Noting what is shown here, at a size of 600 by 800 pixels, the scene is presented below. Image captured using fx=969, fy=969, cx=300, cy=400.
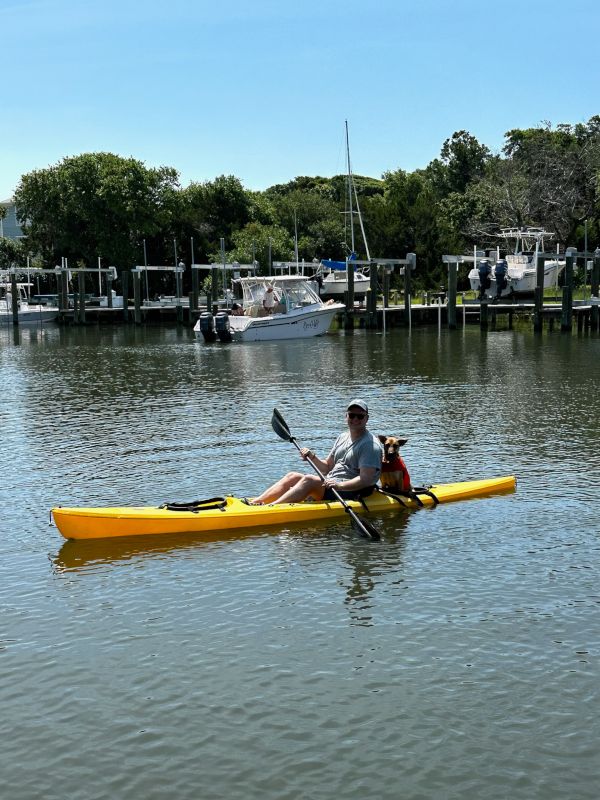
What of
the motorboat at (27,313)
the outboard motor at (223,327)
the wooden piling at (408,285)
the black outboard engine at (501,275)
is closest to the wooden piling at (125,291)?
the motorboat at (27,313)

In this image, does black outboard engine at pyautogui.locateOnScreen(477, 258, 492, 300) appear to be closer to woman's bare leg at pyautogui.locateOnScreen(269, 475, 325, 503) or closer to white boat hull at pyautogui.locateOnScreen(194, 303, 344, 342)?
white boat hull at pyautogui.locateOnScreen(194, 303, 344, 342)

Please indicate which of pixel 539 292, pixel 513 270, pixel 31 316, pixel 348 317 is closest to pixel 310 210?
pixel 31 316

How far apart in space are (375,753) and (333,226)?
228 ft

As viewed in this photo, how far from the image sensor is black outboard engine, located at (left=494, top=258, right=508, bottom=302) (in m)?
47.4

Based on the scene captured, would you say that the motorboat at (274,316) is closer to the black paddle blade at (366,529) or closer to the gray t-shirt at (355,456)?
the gray t-shirt at (355,456)

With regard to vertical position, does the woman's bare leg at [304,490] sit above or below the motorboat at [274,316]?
below

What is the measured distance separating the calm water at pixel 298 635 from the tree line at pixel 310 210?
43706mm

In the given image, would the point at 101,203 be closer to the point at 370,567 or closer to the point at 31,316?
the point at 31,316

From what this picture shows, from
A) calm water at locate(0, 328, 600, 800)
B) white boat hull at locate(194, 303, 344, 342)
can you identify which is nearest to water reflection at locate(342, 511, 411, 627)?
calm water at locate(0, 328, 600, 800)

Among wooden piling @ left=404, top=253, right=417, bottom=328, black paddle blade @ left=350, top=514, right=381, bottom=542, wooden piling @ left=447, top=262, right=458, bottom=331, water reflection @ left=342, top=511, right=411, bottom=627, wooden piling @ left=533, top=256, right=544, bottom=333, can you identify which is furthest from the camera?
wooden piling @ left=404, top=253, right=417, bottom=328

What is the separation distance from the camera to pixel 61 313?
63.9 meters

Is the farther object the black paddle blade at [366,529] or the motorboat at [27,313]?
the motorboat at [27,313]

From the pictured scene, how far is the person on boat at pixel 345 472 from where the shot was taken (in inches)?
454

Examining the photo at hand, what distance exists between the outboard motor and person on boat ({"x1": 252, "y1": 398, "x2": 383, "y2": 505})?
32073 millimetres
